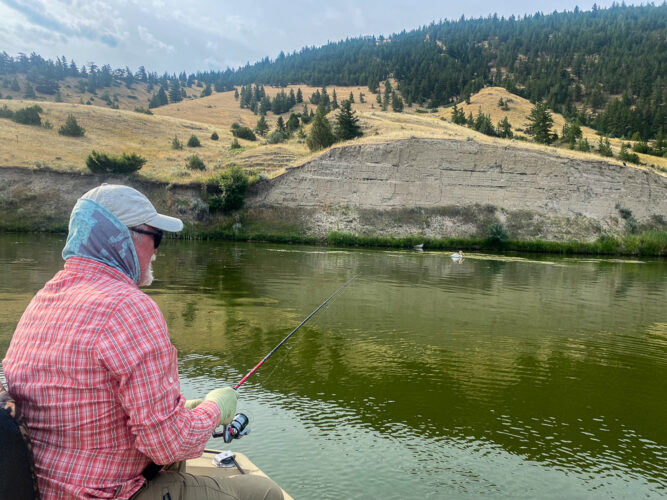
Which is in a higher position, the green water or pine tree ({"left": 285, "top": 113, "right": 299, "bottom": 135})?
pine tree ({"left": 285, "top": 113, "right": 299, "bottom": 135})

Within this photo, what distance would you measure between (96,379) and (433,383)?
6.23m

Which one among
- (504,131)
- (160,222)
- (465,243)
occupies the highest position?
(504,131)

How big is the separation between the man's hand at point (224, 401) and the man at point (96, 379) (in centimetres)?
37

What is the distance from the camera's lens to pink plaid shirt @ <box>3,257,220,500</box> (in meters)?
2.09

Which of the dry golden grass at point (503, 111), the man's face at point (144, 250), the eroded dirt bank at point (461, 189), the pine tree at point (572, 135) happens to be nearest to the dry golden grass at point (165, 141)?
the dry golden grass at point (503, 111)

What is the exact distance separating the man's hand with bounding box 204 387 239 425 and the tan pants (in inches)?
12.6

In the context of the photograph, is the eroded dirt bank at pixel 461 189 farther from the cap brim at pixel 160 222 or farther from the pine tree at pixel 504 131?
the cap brim at pixel 160 222

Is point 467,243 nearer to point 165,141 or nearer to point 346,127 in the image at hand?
point 346,127

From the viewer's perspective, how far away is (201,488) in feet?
8.54

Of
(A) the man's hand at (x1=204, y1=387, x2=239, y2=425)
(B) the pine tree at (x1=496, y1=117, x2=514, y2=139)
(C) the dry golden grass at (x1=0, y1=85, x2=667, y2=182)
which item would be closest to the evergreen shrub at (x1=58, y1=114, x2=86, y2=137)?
(C) the dry golden grass at (x1=0, y1=85, x2=667, y2=182)

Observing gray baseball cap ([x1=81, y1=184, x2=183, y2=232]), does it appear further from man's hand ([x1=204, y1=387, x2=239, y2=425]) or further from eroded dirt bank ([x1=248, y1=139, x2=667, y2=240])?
eroded dirt bank ([x1=248, y1=139, x2=667, y2=240])

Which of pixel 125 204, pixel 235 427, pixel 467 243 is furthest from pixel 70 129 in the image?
pixel 125 204

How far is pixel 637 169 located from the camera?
46344 mm

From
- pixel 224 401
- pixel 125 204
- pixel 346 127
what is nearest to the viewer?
pixel 125 204
